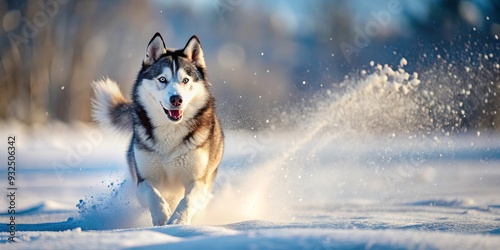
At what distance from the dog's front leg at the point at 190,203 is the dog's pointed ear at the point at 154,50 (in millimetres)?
874

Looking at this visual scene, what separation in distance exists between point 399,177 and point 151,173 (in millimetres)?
4347

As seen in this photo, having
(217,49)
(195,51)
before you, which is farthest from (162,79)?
(217,49)

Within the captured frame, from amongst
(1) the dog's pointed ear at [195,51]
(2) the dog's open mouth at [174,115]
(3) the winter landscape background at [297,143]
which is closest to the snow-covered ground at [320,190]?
(3) the winter landscape background at [297,143]

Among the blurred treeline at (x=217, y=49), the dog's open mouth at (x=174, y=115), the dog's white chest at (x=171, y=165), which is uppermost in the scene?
the blurred treeline at (x=217, y=49)

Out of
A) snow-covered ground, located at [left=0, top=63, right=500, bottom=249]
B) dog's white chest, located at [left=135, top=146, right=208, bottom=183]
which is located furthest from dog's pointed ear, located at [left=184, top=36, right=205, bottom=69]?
snow-covered ground, located at [left=0, top=63, right=500, bottom=249]

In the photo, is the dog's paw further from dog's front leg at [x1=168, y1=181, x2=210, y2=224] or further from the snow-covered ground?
the snow-covered ground

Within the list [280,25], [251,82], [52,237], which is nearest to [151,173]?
[52,237]

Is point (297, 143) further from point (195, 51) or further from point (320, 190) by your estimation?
point (195, 51)

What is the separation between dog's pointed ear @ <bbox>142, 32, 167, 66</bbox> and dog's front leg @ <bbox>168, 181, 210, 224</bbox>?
874 millimetres

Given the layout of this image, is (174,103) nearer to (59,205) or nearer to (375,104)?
(59,205)

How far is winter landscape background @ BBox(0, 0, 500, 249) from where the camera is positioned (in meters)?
3.27

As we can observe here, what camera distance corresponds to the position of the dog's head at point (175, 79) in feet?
12.9

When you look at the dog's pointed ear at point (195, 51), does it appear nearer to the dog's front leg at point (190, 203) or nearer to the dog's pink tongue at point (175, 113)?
the dog's pink tongue at point (175, 113)

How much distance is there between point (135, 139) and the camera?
4195mm
